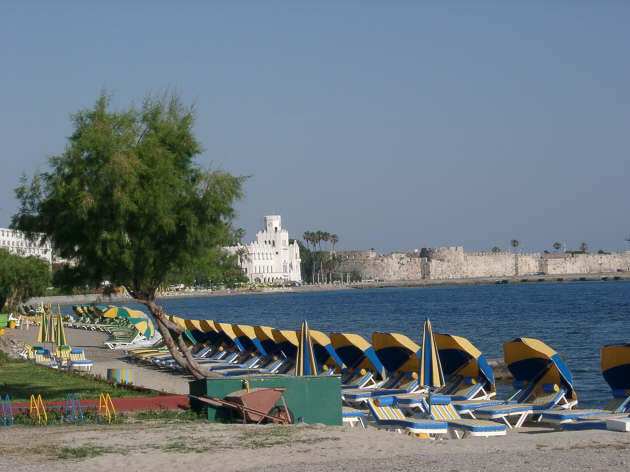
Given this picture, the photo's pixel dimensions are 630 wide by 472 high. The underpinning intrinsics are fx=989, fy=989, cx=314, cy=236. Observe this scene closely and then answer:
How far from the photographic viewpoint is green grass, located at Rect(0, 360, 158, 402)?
16828 mm

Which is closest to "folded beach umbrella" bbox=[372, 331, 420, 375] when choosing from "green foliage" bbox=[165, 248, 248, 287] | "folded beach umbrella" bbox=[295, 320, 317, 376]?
"folded beach umbrella" bbox=[295, 320, 317, 376]

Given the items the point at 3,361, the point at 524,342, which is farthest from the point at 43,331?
the point at 524,342

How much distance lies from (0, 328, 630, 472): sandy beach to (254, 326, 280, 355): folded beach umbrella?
10.6m

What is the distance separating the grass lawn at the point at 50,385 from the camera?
1683 centimetres

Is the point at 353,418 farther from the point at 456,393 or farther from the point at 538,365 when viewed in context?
the point at 538,365

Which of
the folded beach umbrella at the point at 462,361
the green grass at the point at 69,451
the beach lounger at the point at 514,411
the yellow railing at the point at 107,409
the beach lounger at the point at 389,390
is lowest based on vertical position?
the beach lounger at the point at 514,411

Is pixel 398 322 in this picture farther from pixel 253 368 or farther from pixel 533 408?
pixel 533 408

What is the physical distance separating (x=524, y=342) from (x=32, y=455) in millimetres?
9066

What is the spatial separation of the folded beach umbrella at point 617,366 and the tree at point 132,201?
6.48m

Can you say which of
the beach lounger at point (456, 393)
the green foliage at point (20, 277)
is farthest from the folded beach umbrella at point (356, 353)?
the green foliage at point (20, 277)

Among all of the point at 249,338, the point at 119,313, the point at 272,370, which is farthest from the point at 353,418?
the point at 119,313

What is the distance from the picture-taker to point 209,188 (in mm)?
15188

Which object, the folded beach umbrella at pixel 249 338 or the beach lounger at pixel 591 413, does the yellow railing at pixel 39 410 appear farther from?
the folded beach umbrella at pixel 249 338

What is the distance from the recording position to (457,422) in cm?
1391
